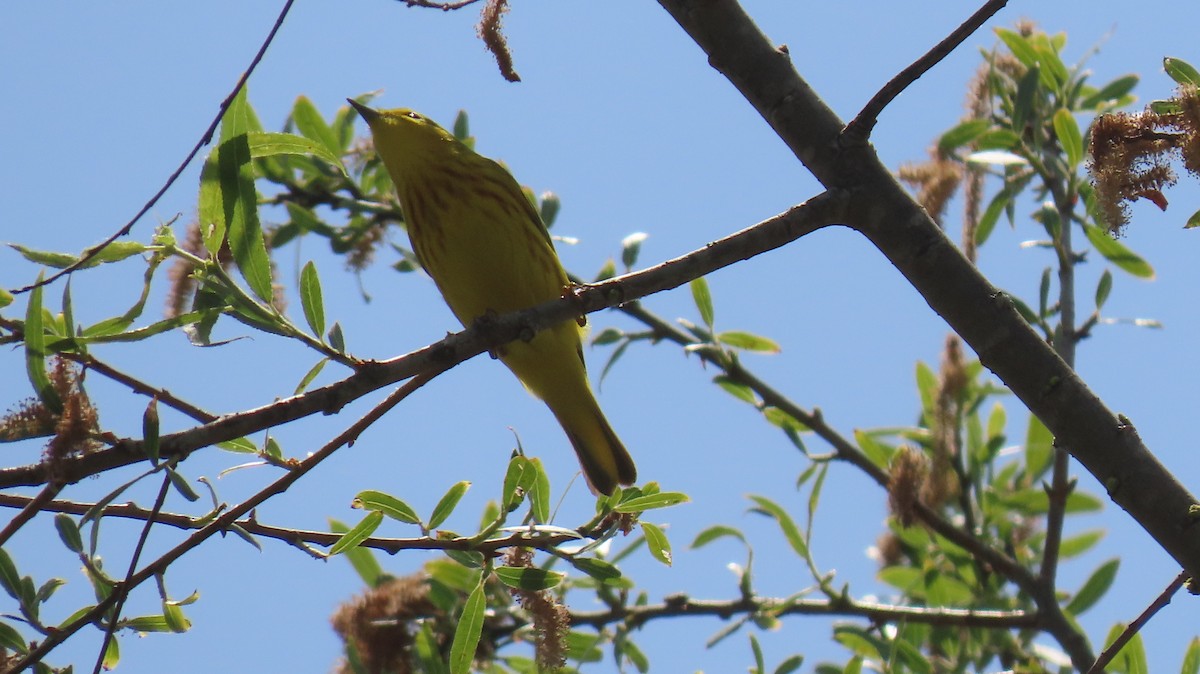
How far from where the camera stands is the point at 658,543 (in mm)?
2436

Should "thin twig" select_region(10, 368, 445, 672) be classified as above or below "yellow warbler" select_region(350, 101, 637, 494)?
below

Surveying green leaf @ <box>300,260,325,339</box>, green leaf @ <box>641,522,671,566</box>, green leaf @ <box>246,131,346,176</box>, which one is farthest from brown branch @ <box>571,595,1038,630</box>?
green leaf @ <box>246,131,346,176</box>

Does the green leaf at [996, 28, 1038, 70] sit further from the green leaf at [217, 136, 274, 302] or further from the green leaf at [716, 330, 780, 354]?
the green leaf at [217, 136, 274, 302]

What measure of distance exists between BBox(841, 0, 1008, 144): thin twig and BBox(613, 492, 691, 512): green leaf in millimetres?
748

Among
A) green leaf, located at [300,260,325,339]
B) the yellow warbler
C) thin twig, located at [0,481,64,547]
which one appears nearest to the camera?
thin twig, located at [0,481,64,547]

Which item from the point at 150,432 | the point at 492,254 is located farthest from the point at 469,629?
the point at 492,254

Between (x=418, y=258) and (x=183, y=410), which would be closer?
(x=183, y=410)

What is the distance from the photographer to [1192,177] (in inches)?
65.2

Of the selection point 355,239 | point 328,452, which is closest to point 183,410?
point 328,452

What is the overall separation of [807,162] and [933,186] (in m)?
1.13

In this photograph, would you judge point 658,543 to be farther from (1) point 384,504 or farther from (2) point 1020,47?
(2) point 1020,47

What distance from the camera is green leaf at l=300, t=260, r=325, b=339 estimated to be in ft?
7.05

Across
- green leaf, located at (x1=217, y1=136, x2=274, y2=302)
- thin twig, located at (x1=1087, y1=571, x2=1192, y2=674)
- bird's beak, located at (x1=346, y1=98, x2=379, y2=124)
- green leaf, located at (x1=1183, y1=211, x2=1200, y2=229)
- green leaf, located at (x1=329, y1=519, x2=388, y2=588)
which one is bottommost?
thin twig, located at (x1=1087, y1=571, x2=1192, y2=674)

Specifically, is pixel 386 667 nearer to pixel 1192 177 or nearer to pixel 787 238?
pixel 787 238
